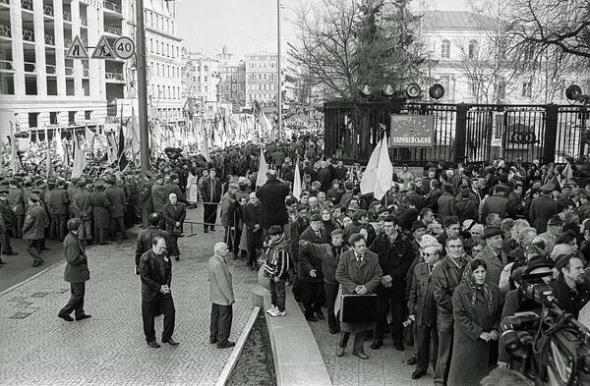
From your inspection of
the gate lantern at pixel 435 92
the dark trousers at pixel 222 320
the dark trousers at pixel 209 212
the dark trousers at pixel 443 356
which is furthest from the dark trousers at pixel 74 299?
the gate lantern at pixel 435 92

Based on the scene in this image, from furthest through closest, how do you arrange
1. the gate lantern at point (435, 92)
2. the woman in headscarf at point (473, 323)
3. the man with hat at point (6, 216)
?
1. the gate lantern at point (435, 92)
2. the man with hat at point (6, 216)
3. the woman in headscarf at point (473, 323)

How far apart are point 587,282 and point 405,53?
80.9 ft

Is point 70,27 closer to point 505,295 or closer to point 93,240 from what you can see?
point 93,240

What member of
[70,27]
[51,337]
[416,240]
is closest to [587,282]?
[416,240]

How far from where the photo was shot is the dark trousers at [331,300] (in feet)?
29.8

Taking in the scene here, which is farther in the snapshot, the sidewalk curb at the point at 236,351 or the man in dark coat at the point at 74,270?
the man in dark coat at the point at 74,270

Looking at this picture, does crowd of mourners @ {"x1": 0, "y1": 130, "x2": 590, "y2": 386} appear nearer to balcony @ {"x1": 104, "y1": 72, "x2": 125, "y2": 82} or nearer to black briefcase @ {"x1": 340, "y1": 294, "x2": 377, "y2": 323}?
black briefcase @ {"x1": 340, "y1": 294, "x2": 377, "y2": 323}

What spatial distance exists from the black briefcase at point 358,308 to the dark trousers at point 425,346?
26.2 inches

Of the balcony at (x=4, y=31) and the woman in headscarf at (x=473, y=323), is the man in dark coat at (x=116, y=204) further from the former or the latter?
the balcony at (x=4, y=31)

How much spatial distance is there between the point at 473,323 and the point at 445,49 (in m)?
56.3

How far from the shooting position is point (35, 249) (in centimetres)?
1420

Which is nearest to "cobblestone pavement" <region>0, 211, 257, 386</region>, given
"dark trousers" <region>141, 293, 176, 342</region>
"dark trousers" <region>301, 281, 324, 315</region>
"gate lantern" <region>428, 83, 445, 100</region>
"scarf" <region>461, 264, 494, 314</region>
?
"dark trousers" <region>141, 293, 176, 342</region>

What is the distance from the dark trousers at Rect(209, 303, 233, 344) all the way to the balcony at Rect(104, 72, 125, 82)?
52.6 meters

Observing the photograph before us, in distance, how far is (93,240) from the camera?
16422 millimetres
